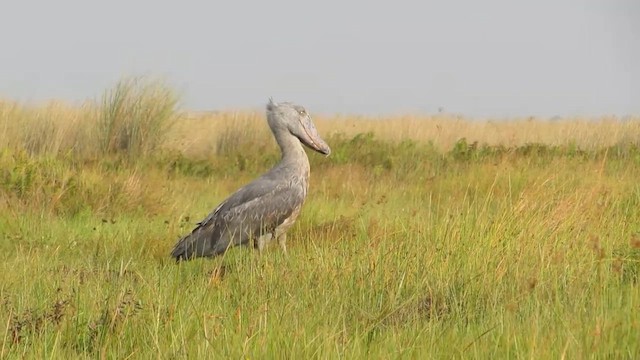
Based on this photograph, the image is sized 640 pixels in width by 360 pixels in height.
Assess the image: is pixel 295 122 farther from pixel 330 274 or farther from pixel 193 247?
pixel 330 274

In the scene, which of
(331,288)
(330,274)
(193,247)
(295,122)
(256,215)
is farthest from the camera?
(295,122)

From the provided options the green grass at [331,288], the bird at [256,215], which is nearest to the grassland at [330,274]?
the green grass at [331,288]

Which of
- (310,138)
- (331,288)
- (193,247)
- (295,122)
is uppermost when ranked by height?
(295,122)

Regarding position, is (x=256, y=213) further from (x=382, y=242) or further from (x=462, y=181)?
(x=462, y=181)

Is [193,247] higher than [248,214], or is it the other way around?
[248,214]

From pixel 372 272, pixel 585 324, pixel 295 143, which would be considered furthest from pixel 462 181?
pixel 585 324

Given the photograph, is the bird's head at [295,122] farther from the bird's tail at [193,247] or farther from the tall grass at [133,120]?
the tall grass at [133,120]

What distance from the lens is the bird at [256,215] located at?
6812 millimetres

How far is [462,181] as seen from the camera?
11.3 m

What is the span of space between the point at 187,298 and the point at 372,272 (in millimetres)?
1056

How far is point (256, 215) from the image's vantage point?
22.9 ft

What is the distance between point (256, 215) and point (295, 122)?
3.61 ft

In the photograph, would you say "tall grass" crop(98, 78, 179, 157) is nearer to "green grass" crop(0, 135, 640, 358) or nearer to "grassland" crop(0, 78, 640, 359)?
"grassland" crop(0, 78, 640, 359)

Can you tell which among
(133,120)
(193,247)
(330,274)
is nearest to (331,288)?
(330,274)
